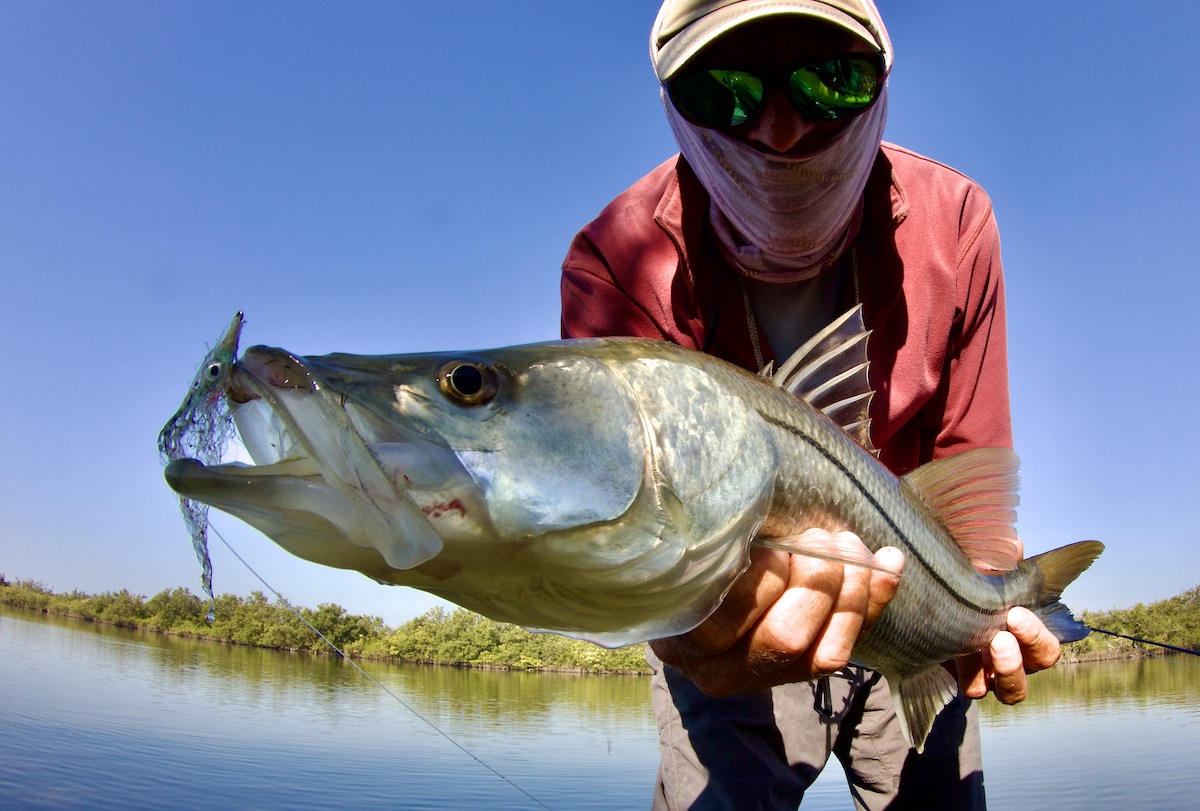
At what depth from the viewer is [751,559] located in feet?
5.27

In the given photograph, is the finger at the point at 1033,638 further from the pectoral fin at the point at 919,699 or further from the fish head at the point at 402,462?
the fish head at the point at 402,462

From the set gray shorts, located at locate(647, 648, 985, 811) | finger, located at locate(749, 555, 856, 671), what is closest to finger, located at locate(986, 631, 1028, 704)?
gray shorts, located at locate(647, 648, 985, 811)

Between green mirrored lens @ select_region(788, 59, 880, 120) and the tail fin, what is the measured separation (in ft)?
5.37

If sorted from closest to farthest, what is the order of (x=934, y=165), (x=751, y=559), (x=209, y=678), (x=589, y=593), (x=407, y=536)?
(x=407, y=536), (x=589, y=593), (x=751, y=559), (x=934, y=165), (x=209, y=678)

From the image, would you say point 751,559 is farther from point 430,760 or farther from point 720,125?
point 430,760

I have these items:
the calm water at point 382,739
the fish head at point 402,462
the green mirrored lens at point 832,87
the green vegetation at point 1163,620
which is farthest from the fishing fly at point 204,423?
the green vegetation at point 1163,620

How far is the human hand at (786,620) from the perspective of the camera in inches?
64.4

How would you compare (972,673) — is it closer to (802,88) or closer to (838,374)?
(838,374)

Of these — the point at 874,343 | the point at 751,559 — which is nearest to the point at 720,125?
the point at 874,343

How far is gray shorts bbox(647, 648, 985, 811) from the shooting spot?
9.33ft

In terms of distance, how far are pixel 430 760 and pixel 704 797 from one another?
19369mm

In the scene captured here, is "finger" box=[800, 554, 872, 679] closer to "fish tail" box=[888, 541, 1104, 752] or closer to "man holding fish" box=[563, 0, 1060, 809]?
"man holding fish" box=[563, 0, 1060, 809]

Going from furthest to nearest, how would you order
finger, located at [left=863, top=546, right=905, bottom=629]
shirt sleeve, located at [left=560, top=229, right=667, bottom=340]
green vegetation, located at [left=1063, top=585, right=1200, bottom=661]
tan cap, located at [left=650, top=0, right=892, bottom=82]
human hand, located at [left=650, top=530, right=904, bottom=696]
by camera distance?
green vegetation, located at [left=1063, top=585, right=1200, bottom=661] < shirt sleeve, located at [left=560, top=229, right=667, bottom=340] < tan cap, located at [left=650, top=0, right=892, bottom=82] < finger, located at [left=863, top=546, right=905, bottom=629] < human hand, located at [left=650, top=530, right=904, bottom=696]

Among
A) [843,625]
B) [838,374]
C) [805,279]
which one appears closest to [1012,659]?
[843,625]
